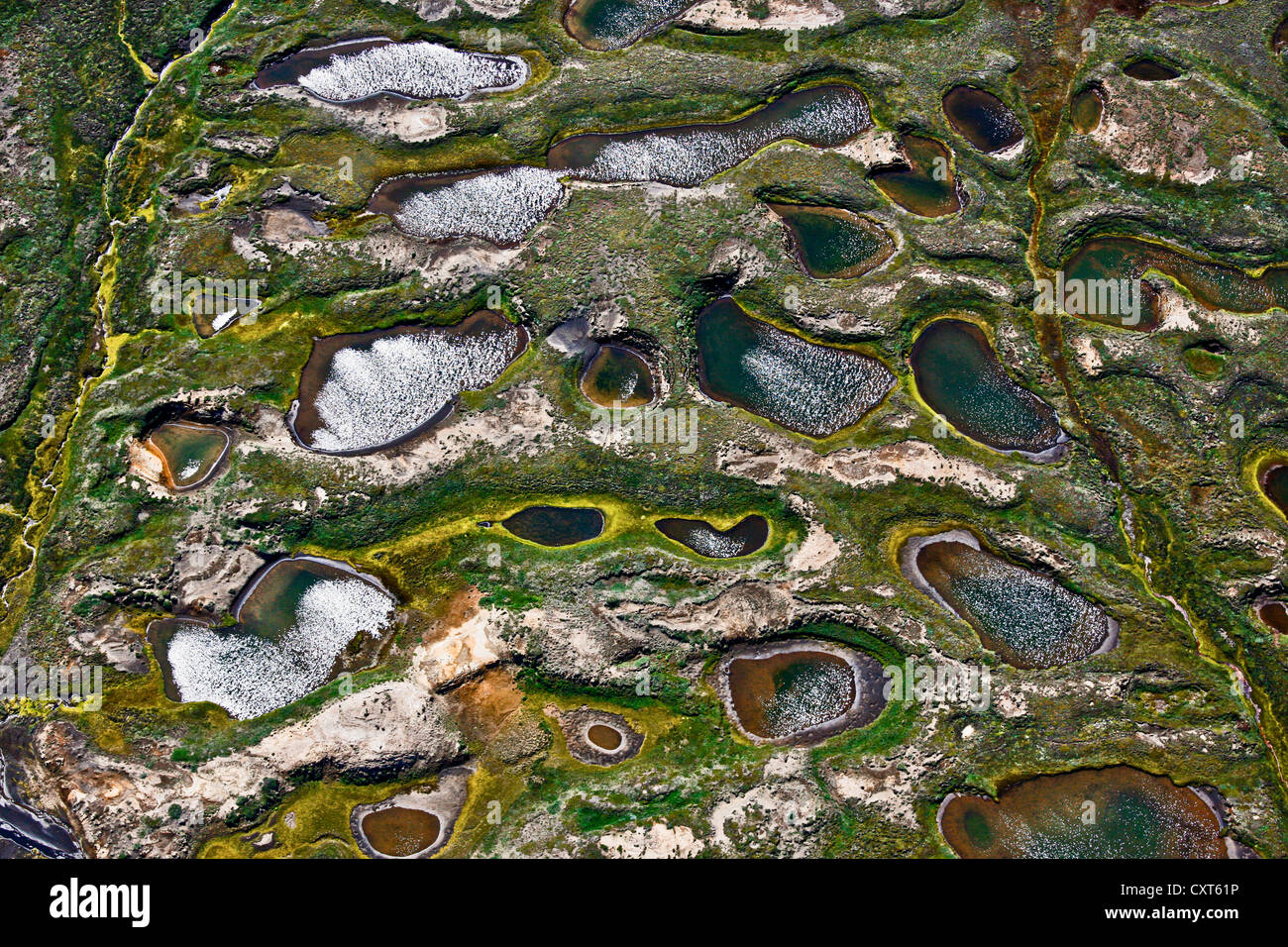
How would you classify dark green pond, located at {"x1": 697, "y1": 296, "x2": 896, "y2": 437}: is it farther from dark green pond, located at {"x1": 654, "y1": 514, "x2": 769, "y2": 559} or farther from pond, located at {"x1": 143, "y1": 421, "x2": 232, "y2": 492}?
pond, located at {"x1": 143, "y1": 421, "x2": 232, "y2": 492}

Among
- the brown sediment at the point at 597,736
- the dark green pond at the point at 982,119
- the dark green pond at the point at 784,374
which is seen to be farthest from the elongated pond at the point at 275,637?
the dark green pond at the point at 982,119

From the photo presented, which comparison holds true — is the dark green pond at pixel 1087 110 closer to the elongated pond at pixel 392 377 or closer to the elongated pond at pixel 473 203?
the elongated pond at pixel 473 203

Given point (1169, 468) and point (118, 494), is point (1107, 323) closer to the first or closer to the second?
point (1169, 468)

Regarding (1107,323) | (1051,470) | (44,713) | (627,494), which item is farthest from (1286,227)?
(44,713)

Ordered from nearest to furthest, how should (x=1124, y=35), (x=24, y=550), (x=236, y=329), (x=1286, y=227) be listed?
(x=24, y=550) → (x=236, y=329) → (x=1286, y=227) → (x=1124, y=35)

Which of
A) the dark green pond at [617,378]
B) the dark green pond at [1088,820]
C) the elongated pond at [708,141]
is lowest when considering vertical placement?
the dark green pond at [1088,820]

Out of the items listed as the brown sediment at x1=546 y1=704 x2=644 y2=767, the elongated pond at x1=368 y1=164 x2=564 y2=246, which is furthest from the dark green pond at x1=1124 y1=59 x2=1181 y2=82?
the brown sediment at x1=546 y1=704 x2=644 y2=767
